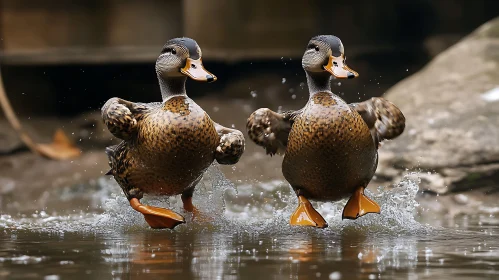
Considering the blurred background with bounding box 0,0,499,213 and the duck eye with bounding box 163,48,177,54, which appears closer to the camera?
the duck eye with bounding box 163,48,177,54

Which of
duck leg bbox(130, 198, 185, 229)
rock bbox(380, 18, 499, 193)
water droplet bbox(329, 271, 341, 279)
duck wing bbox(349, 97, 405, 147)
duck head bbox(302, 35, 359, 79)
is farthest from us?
rock bbox(380, 18, 499, 193)

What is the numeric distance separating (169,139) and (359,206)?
1.14 metres

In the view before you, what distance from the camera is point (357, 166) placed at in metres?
5.29

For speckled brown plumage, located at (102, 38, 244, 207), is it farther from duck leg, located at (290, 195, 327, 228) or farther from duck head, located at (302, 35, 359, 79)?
duck head, located at (302, 35, 359, 79)

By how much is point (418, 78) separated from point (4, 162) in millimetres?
4207

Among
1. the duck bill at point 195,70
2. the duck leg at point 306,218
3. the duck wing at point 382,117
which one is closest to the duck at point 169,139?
the duck bill at point 195,70

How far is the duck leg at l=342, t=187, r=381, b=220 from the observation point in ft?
17.1

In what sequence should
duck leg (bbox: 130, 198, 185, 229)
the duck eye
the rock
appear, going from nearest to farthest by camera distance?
duck leg (bbox: 130, 198, 185, 229) < the duck eye < the rock

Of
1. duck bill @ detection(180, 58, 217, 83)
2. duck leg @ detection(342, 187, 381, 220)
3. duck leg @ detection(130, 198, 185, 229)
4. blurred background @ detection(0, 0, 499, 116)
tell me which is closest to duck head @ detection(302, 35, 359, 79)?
duck bill @ detection(180, 58, 217, 83)

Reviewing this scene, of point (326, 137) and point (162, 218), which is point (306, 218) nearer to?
point (326, 137)

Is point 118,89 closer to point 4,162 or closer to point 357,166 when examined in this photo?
point 4,162

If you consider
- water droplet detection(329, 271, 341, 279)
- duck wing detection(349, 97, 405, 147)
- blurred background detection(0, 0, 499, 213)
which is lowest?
water droplet detection(329, 271, 341, 279)

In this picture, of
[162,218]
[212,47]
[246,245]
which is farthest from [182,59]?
[212,47]

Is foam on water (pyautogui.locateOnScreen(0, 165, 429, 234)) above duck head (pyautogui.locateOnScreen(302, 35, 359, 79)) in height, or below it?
below
